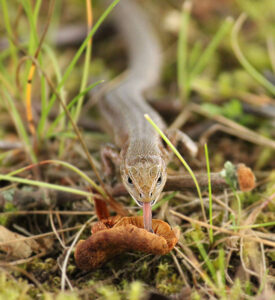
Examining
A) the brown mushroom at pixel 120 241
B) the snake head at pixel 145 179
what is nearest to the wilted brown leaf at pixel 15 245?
the brown mushroom at pixel 120 241

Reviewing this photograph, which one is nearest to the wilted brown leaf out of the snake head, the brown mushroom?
the brown mushroom

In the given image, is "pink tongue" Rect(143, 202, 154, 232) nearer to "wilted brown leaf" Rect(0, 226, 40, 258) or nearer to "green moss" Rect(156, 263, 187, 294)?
"green moss" Rect(156, 263, 187, 294)

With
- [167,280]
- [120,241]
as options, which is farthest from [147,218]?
[167,280]

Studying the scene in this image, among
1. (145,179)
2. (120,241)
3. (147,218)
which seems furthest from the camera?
(145,179)

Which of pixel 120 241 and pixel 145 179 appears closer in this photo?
pixel 120 241

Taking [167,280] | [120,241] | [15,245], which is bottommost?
[167,280]

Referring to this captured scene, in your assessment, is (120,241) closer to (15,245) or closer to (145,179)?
(145,179)

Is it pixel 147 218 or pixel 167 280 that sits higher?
pixel 147 218

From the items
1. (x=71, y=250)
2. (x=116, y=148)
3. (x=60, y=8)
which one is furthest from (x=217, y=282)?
(x=60, y=8)

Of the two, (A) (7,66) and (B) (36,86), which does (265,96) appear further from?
(A) (7,66)
